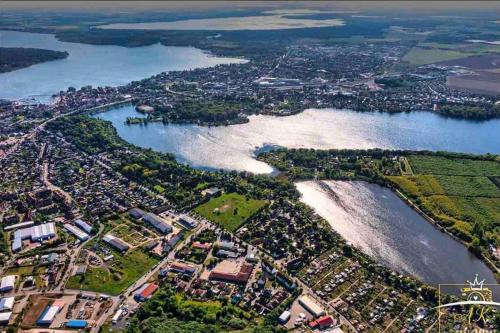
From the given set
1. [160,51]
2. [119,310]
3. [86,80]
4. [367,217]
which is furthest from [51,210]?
[160,51]

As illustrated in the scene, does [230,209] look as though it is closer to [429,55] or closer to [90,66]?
[90,66]

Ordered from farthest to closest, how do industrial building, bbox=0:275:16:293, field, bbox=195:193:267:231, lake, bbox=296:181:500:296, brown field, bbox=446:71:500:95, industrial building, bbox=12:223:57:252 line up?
brown field, bbox=446:71:500:95 → field, bbox=195:193:267:231 → industrial building, bbox=12:223:57:252 → lake, bbox=296:181:500:296 → industrial building, bbox=0:275:16:293

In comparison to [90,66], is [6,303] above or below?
below

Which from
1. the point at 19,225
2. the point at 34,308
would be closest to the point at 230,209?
the point at 34,308

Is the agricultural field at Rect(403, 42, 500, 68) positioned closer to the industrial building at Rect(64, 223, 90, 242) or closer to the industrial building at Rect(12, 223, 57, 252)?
the industrial building at Rect(64, 223, 90, 242)

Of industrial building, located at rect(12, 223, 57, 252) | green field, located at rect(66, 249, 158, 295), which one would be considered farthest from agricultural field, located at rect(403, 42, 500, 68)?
industrial building, located at rect(12, 223, 57, 252)
